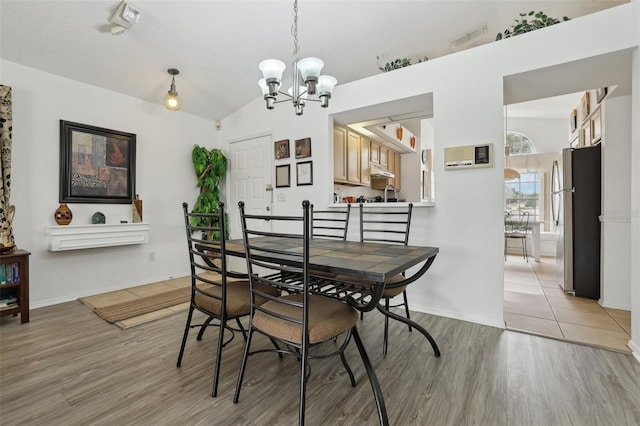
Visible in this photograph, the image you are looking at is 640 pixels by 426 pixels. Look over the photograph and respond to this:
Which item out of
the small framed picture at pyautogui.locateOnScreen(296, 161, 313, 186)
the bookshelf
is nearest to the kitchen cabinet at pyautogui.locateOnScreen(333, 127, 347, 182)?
the small framed picture at pyautogui.locateOnScreen(296, 161, 313, 186)

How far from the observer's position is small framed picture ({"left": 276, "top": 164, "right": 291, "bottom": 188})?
12.7ft

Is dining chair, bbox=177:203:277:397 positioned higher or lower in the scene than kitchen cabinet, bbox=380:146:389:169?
lower

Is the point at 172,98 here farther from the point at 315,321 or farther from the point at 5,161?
the point at 315,321

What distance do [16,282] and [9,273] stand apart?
10 centimetres

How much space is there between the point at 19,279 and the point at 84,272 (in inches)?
29.2

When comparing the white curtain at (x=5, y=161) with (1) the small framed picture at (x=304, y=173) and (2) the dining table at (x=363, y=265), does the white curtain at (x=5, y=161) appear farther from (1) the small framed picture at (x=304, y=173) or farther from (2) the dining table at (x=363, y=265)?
(1) the small framed picture at (x=304, y=173)

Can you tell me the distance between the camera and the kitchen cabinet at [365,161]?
4512mm

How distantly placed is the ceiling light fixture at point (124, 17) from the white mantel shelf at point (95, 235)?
6.49ft

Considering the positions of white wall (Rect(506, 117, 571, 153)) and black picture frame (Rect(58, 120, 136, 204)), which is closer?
black picture frame (Rect(58, 120, 136, 204))

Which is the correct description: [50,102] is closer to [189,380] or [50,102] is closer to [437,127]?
[189,380]

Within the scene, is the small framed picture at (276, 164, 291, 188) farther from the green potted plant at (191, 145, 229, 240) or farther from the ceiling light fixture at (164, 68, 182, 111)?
the ceiling light fixture at (164, 68, 182, 111)

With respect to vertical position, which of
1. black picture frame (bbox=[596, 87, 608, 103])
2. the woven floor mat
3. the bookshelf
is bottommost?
the woven floor mat

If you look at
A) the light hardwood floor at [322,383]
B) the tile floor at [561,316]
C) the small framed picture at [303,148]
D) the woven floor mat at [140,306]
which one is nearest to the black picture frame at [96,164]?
the woven floor mat at [140,306]

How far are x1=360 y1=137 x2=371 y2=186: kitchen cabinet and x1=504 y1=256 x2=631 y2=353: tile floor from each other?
238 centimetres
